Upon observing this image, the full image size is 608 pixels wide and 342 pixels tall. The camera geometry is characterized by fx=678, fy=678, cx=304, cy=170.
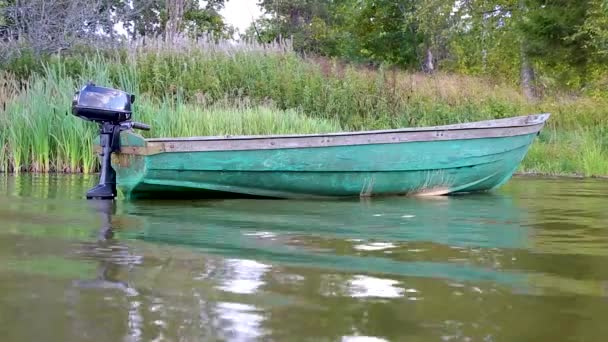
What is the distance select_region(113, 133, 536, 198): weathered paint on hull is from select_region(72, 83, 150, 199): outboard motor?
10 cm

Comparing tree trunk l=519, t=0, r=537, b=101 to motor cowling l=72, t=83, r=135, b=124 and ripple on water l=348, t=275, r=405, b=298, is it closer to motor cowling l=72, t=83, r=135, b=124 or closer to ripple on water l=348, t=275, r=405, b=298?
motor cowling l=72, t=83, r=135, b=124

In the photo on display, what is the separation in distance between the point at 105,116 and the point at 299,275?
288cm

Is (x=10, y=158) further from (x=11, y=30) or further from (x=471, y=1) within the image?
(x=471, y=1)

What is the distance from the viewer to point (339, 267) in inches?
90.7

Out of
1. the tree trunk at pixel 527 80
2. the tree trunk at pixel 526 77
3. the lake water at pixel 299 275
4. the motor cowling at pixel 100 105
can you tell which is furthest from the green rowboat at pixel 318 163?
the tree trunk at pixel 527 80

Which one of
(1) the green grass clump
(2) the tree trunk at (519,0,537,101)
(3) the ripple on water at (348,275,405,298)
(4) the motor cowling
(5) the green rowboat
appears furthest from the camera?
(2) the tree trunk at (519,0,537,101)

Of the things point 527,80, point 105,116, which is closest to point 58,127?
point 105,116

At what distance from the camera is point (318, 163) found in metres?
5.04

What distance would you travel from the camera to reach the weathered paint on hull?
474cm

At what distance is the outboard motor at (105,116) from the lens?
457 cm

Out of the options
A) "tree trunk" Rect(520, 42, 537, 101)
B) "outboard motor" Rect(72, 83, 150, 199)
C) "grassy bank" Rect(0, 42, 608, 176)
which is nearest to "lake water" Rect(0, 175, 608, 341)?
"outboard motor" Rect(72, 83, 150, 199)

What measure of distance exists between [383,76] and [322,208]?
292 inches

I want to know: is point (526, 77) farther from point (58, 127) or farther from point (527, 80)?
point (58, 127)

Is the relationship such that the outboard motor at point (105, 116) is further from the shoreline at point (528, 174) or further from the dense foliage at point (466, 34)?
the dense foliage at point (466, 34)
